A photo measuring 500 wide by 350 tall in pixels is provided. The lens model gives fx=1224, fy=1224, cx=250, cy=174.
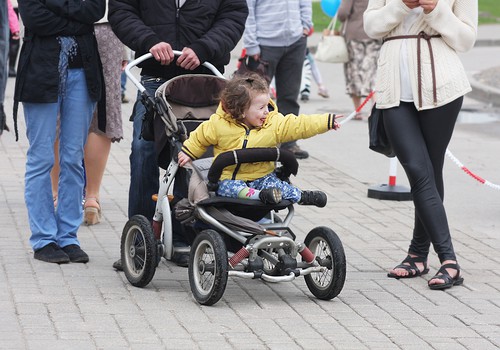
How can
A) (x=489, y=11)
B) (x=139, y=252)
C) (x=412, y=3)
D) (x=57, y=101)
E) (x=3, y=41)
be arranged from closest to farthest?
(x=139, y=252) < (x=412, y=3) < (x=57, y=101) < (x=3, y=41) < (x=489, y=11)

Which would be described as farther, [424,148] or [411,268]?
[411,268]

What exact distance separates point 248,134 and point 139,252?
0.91 meters

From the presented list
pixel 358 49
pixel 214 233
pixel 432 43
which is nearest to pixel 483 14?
pixel 358 49

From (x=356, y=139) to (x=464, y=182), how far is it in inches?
107

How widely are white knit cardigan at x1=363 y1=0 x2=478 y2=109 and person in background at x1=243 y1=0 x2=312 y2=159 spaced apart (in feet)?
14.7

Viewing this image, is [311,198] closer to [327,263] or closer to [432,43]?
[327,263]

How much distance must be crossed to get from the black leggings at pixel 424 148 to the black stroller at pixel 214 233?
2.40 feet

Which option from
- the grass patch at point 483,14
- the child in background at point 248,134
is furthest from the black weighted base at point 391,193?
the grass patch at point 483,14

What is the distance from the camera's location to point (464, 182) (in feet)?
35.3

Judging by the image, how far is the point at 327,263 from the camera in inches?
255

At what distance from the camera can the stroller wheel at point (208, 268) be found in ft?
20.2

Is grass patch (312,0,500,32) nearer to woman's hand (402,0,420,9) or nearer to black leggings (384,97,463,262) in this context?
black leggings (384,97,463,262)

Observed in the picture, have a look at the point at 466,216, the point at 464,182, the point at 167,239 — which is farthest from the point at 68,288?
the point at 464,182

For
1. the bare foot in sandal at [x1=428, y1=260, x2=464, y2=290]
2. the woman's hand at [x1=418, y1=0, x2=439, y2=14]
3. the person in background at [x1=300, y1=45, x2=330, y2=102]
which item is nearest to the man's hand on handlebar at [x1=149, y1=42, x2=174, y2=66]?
the woman's hand at [x1=418, y1=0, x2=439, y2=14]
